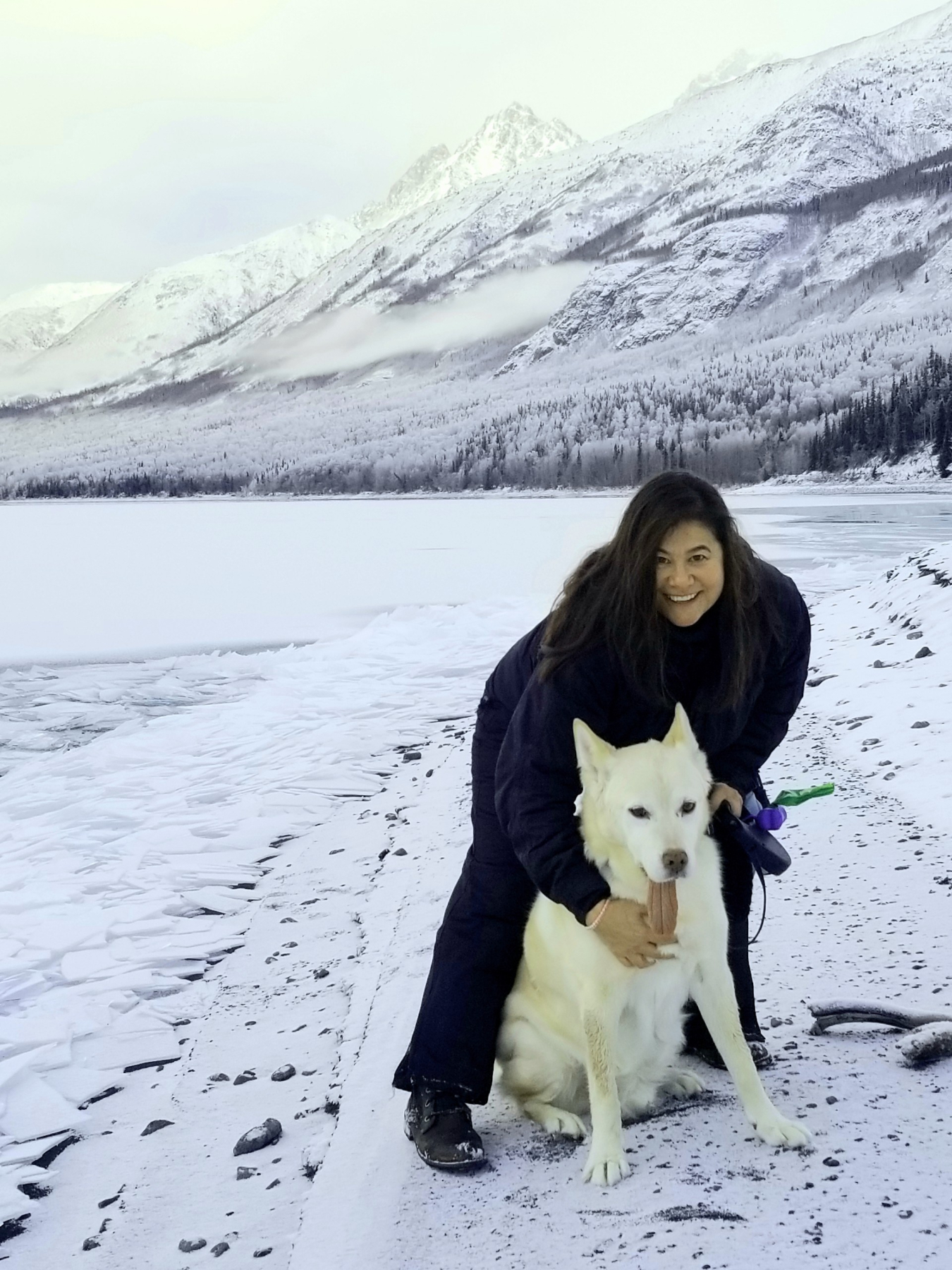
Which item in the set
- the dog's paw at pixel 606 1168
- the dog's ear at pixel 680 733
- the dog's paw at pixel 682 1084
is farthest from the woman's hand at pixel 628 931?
the dog's paw at pixel 682 1084

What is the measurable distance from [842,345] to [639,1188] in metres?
207

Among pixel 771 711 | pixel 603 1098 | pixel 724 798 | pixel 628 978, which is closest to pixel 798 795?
pixel 771 711

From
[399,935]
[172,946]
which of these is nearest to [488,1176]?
[399,935]

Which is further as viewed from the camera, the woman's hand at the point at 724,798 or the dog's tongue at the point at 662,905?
the woman's hand at the point at 724,798

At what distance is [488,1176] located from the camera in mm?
2480

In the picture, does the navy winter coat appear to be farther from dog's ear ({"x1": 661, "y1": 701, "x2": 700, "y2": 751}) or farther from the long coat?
dog's ear ({"x1": 661, "y1": 701, "x2": 700, "y2": 751})

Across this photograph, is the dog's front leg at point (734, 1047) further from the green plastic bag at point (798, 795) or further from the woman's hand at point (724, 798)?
the green plastic bag at point (798, 795)

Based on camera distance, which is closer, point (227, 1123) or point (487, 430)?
point (227, 1123)

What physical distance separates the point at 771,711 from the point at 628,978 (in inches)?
33.2

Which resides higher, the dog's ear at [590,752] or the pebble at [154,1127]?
the dog's ear at [590,752]

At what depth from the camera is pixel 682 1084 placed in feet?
8.91

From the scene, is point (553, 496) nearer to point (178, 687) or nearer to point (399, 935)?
point (178, 687)

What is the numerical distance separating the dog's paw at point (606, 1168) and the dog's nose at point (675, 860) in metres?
0.75

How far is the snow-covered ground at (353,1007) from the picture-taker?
7.36 feet
